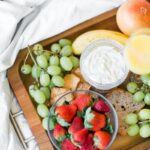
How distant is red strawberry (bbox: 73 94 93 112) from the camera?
1.04 meters

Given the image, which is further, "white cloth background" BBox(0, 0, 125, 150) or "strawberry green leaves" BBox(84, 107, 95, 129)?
"white cloth background" BBox(0, 0, 125, 150)

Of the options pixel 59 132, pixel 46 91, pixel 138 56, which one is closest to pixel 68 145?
pixel 59 132

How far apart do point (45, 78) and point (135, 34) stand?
0.21 meters

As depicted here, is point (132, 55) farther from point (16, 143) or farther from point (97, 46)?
point (16, 143)

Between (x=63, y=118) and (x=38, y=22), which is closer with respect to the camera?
(x=63, y=118)

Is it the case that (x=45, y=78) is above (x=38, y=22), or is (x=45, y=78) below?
below

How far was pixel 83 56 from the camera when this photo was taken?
1109 mm

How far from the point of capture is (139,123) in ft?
3.54

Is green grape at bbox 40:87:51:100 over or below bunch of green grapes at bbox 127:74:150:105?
over

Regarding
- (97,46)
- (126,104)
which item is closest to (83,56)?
(97,46)

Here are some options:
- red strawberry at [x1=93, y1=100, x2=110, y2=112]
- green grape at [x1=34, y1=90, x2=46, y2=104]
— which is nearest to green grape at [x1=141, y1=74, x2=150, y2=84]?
red strawberry at [x1=93, y1=100, x2=110, y2=112]

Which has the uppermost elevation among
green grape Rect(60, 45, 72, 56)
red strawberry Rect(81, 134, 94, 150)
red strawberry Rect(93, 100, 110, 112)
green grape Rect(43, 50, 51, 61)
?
green grape Rect(43, 50, 51, 61)

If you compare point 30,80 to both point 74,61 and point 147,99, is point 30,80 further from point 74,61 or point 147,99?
point 147,99

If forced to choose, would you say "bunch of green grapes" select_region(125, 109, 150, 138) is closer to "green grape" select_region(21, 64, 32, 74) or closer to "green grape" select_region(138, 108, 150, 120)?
"green grape" select_region(138, 108, 150, 120)
